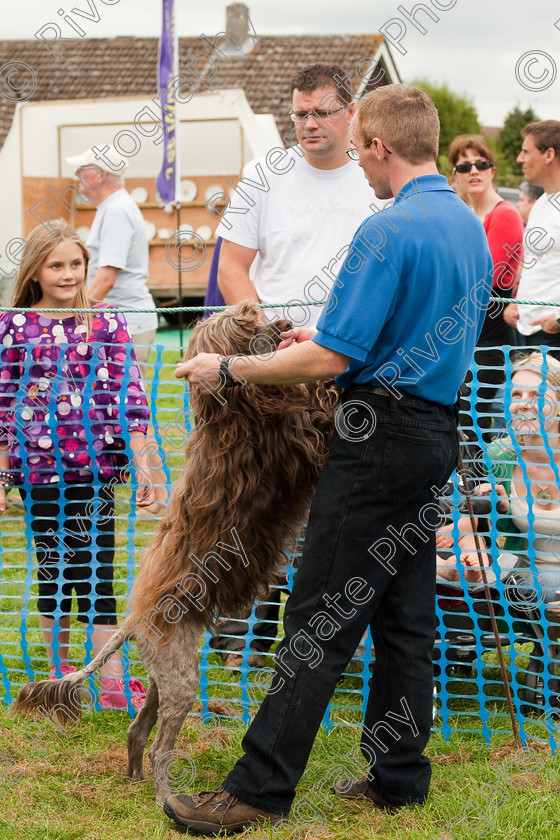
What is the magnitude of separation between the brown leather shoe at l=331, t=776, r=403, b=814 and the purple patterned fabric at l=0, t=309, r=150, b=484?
1540mm

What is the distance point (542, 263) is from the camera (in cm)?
532

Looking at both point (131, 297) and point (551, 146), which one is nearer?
point (551, 146)

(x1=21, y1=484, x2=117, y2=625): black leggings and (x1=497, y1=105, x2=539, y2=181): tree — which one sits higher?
(x1=497, y1=105, x2=539, y2=181): tree

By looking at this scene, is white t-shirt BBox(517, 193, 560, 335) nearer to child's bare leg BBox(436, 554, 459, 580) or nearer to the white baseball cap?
child's bare leg BBox(436, 554, 459, 580)

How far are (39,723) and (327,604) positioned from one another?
1.57 meters

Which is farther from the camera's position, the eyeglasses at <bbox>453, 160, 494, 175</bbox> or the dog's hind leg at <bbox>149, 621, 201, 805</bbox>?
the eyeglasses at <bbox>453, 160, 494, 175</bbox>

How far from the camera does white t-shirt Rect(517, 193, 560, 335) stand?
523cm

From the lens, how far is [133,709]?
3686mm

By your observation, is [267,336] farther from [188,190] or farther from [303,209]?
[188,190]

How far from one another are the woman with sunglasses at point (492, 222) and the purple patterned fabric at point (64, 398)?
2.39m

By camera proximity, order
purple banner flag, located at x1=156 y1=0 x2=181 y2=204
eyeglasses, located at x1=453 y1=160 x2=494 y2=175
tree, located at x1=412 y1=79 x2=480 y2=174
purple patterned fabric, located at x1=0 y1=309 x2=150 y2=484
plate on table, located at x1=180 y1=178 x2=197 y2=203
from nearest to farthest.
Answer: purple patterned fabric, located at x1=0 y1=309 x2=150 y2=484 → eyeglasses, located at x1=453 y1=160 x2=494 y2=175 → purple banner flag, located at x1=156 y1=0 x2=181 y2=204 → plate on table, located at x1=180 y1=178 x2=197 y2=203 → tree, located at x1=412 y1=79 x2=480 y2=174

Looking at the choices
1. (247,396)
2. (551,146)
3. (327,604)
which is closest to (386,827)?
(327,604)

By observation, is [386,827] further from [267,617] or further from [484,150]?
[484,150]

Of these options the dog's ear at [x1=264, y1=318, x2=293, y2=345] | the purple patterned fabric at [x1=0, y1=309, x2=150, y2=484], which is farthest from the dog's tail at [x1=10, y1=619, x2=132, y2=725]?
the dog's ear at [x1=264, y1=318, x2=293, y2=345]
